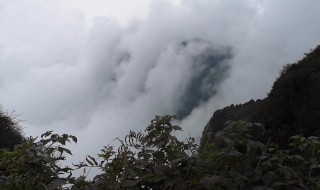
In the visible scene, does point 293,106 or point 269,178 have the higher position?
point 293,106

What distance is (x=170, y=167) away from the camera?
224cm

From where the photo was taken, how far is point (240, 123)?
102 inches

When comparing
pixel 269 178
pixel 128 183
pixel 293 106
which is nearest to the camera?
pixel 128 183

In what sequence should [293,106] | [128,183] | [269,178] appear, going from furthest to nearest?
[293,106], [269,178], [128,183]

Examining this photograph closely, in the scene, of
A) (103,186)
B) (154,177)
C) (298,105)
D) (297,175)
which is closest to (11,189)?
(103,186)

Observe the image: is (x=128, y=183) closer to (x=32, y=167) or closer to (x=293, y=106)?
(x=32, y=167)

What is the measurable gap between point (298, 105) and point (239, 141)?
19845mm

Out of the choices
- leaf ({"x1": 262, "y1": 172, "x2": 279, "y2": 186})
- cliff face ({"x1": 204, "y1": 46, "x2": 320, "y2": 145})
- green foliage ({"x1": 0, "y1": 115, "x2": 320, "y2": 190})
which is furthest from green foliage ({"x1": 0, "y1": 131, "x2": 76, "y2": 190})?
cliff face ({"x1": 204, "y1": 46, "x2": 320, "y2": 145})

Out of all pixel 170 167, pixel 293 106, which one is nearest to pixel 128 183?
pixel 170 167

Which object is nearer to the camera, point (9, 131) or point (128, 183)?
point (128, 183)

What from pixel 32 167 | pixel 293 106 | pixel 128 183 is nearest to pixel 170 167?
pixel 128 183

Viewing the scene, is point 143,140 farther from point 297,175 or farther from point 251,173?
point 297,175

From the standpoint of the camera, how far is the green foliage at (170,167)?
2.15 meters

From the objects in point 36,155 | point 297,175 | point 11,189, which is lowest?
point 297,175
